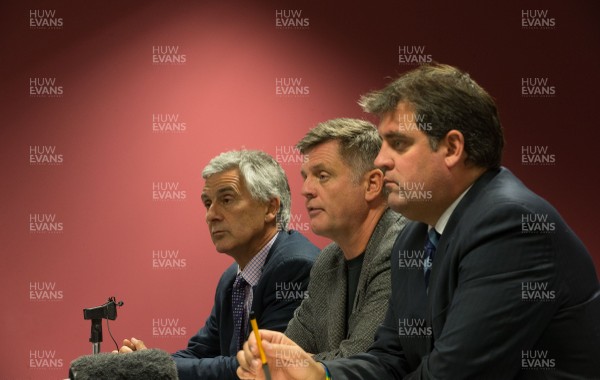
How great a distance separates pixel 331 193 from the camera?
2562mm

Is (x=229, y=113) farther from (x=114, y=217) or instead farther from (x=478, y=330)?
(x=478, y=330)

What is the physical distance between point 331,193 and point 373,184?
0.46ft

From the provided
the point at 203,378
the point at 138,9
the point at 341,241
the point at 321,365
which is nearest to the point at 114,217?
the point at 138,9

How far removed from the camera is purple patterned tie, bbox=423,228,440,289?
1.80 meters
